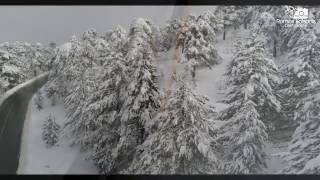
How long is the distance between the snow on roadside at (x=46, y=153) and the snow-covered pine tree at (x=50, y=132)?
2 cm

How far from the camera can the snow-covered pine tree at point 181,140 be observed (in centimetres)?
240

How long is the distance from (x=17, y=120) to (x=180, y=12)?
3.80ft

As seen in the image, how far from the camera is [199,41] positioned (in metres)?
2.40

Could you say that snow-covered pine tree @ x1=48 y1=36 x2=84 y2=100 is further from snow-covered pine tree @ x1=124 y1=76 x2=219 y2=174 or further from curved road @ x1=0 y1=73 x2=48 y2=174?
snow-covered pine tree @ x1=124 y1=76 x2=219 y2=174

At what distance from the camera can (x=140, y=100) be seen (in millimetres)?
2365

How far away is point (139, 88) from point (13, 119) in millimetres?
755

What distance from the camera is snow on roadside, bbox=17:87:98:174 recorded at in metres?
2.29

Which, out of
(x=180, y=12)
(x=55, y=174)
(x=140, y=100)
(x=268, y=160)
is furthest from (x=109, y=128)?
(x=268, y=160)

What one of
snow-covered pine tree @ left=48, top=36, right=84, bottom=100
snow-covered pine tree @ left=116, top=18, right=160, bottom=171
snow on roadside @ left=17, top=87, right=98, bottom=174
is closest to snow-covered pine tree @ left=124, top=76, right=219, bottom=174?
snow-covered pine tree @ left=116, top=18, right=160, bottom=171

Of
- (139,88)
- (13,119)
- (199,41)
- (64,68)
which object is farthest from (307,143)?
(13,119)

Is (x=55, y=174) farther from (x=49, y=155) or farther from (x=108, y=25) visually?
(x=108, y=25)
